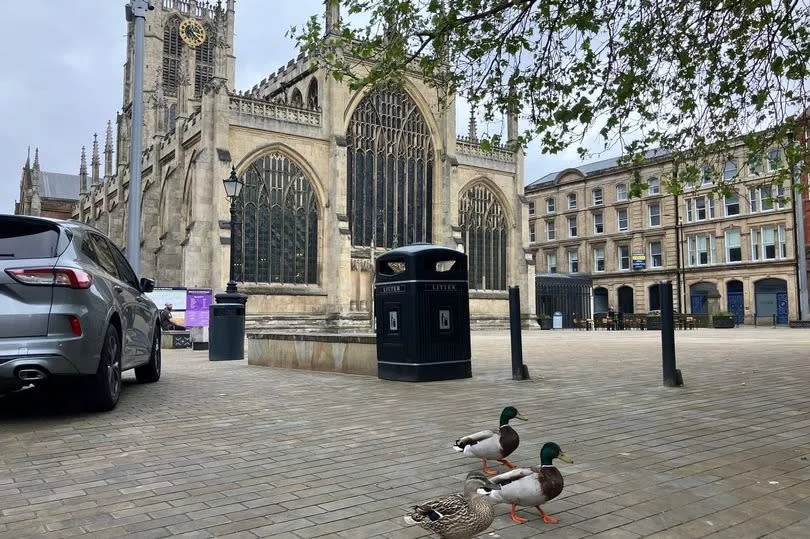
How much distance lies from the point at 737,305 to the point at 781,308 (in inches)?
119

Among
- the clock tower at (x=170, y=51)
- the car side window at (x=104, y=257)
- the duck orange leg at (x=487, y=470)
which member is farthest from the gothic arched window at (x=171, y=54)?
the duck orange leg at (x=487, y=470)

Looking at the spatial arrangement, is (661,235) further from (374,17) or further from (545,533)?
(545,533)

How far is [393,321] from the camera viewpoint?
29.6 ft

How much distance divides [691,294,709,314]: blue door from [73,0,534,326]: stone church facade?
16214 millimetres

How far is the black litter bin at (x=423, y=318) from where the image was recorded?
342 inches

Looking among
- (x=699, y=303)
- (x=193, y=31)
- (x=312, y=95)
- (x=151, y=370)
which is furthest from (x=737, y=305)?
(x=193, y=31)

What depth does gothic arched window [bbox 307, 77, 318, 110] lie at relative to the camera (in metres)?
34.7

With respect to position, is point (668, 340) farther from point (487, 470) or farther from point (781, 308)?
point (781, 308)

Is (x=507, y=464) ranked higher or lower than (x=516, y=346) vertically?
lower

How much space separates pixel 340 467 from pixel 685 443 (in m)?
2.59

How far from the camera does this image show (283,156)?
31641 mm

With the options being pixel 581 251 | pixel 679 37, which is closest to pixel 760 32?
pixel 679 37

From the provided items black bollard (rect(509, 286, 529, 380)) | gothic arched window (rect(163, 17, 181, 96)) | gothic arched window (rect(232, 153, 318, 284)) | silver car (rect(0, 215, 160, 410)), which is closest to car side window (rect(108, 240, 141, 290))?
silver car (rect(0, 215, 160, 410))

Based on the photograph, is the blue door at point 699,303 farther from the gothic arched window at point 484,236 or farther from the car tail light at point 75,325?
the car tail light at point 75,325
